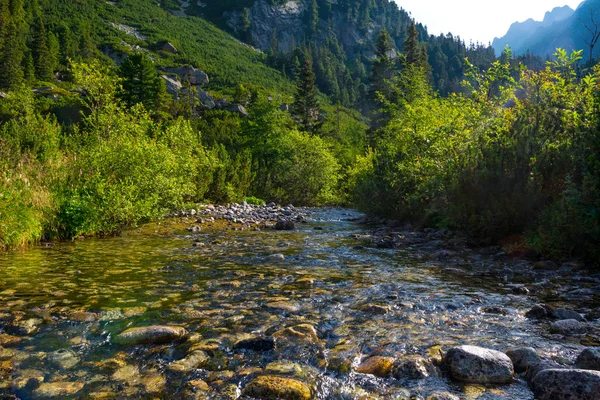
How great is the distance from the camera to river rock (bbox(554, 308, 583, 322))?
15.4 feet

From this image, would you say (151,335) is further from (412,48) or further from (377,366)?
(412,48)

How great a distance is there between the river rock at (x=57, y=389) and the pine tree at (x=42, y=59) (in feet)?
292

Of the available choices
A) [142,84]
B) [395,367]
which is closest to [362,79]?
[142,84]

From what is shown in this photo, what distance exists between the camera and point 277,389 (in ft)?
10.1

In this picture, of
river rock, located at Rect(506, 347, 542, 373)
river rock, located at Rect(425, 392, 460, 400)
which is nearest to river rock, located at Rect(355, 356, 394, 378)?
river rock, located at Rect(425, 392, 460, 400)

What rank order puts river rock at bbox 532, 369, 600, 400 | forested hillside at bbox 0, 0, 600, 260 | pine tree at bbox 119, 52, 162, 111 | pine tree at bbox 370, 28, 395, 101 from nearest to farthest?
river rock at bbox 532, 369, 600, 400 → forested hillside at bbox 0, 0, 600, 260 → pine tree at bbox 119, 52, 162, 111 → pine tree at bbox 370, 28, 395, 101

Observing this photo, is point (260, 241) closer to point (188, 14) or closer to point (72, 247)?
point (72, 247)

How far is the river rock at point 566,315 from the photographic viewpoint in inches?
184

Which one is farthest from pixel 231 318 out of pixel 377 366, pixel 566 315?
pixel 566 315

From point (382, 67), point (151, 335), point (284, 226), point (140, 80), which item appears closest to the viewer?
point (151, 335)

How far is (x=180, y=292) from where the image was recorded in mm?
5953

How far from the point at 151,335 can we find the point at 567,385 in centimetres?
383

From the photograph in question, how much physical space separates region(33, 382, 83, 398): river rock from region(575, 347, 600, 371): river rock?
4262mm

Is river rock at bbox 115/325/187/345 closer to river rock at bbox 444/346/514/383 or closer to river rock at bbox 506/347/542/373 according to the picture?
river rock at bbox 444/346/514/383
